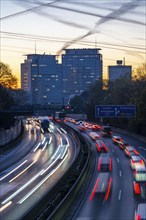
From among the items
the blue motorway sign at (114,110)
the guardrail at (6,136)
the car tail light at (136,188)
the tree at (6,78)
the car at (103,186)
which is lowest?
the car at (103,186)

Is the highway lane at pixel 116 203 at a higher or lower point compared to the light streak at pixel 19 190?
higher

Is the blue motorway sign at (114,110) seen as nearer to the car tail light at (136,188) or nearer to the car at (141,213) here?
the car tail light at (136,188)

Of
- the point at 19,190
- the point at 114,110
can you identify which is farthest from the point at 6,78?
the point at 19,190

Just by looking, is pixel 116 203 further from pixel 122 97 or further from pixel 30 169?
pixel 122 97

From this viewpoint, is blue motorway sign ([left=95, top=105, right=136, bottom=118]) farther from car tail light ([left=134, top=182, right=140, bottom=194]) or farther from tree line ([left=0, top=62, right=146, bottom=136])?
tree line ([left=0, top=62, right=146, bottom=136])

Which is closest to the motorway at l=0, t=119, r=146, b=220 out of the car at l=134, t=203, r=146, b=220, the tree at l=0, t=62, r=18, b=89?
Answer: the car at l=134, t=203, r=146, b=220

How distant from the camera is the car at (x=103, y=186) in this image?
4136 centimetres

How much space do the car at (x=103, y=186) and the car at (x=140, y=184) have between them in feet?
8.47

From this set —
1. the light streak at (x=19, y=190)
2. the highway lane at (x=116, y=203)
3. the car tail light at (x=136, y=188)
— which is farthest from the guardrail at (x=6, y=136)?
the car tail light at (x=136, y=188)

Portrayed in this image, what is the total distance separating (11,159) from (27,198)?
30184 mm

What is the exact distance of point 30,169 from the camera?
6303cm

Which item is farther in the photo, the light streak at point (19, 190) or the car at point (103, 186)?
the light streak at point (19, 190)

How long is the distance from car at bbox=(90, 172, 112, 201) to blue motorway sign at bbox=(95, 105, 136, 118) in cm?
687

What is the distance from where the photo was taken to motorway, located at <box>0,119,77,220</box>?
134 ft
